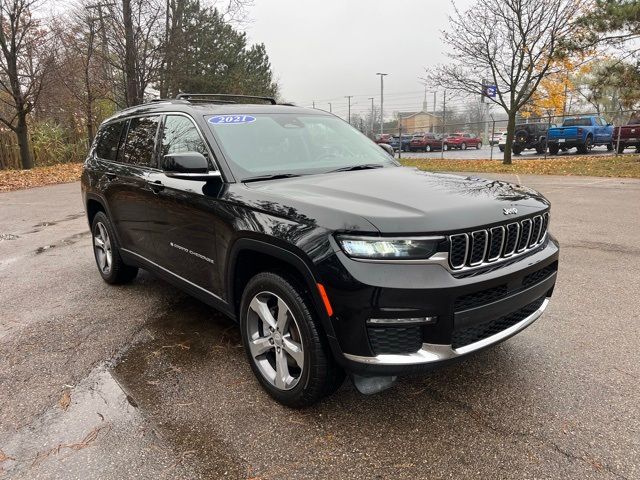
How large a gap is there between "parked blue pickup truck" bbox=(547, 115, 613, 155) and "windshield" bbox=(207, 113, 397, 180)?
22.3 m

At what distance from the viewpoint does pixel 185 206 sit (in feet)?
11.1

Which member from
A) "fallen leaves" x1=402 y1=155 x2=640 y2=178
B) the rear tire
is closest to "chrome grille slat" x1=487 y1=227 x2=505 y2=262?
"fallen leaves" x1=402 y1=155 x2=640 y2=178

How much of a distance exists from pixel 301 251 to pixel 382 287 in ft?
1.54

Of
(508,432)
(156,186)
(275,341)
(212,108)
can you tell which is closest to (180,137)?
(212,108)

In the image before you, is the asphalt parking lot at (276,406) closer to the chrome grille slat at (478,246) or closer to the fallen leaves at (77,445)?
the fallen leaves at (77,445)

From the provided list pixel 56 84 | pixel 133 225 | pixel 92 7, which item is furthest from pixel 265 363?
pixel 56 84

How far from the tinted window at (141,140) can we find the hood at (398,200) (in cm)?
151

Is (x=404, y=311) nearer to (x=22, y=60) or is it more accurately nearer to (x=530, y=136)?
(x=22, y=60)

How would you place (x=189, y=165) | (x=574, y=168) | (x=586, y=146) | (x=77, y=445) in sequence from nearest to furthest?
(x=77, y=445) < (x=189, y=165) < (x=574, y=168) < (x=586, y=146)

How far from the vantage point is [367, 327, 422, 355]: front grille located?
2.30m

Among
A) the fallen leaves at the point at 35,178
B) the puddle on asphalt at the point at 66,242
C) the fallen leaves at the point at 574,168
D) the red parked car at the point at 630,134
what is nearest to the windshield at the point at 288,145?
the puddle on asphalt at the point at 66,242

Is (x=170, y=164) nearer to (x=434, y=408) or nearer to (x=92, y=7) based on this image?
(x=434, y=408)

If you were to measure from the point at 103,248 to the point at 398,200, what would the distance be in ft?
12.3

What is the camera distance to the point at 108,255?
4.99 metres
